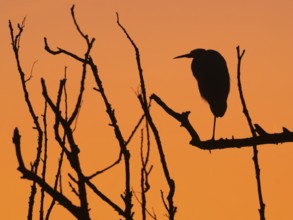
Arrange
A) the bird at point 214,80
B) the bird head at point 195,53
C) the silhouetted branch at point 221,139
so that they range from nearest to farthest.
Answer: the silhouetted branch at point 221,139
the bird at point 214,80
the bird head at point 195,53

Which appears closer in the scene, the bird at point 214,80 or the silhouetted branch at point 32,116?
the silhouetted branch at point 32,116

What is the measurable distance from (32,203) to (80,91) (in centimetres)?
69

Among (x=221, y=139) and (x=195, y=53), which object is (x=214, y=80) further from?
(x=221, y=139)

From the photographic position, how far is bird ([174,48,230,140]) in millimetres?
9727

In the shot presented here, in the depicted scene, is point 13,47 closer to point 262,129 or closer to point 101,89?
point 101,89

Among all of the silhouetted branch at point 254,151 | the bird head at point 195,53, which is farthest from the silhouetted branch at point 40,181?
the bird head at point 195,53

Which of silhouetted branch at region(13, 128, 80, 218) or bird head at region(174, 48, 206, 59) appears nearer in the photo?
silhouetted branch at region(13, 128, 80, 218)

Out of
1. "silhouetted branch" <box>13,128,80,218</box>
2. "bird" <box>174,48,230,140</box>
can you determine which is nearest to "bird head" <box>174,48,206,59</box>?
"bird" <box>174,48,230,140</box>

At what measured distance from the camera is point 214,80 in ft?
32.3

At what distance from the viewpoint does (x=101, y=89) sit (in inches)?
94.5

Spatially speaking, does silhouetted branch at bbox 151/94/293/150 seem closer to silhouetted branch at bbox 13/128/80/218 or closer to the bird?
silhouetted branch at bbox 13/128/80/218

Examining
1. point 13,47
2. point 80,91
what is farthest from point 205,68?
point 80,91

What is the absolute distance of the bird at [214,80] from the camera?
383 inches

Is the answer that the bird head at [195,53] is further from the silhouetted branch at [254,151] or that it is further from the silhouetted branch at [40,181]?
the silhouetted branch at [40,181]
